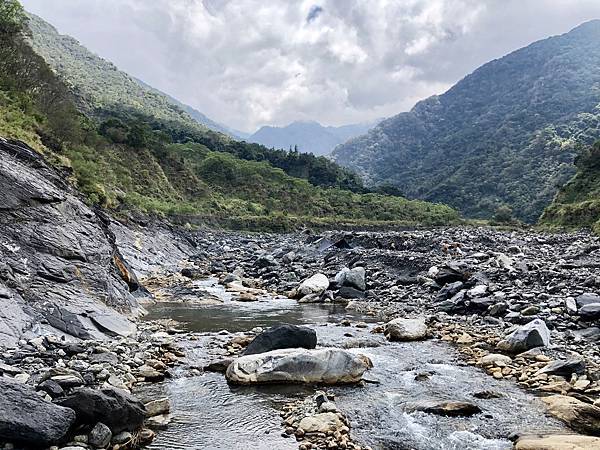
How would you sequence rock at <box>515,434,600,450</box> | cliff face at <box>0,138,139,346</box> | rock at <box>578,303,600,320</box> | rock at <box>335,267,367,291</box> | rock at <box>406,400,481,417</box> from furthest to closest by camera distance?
rock at <box>335,267,367,291</box> → rock at <box>578,303,600,320</box> → cliff face at <box>0,138,139,346</box> → rock at <box>406,400,481,417</box> → rock at <box>515,434,600,450</box>

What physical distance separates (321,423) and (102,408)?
374 centimetres

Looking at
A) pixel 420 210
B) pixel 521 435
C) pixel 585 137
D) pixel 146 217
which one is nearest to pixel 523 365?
pixel 521 435

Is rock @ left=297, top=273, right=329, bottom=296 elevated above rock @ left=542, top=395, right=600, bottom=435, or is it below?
above

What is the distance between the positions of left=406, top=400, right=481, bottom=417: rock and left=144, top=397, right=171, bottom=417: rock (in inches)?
188

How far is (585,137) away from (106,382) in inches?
5847

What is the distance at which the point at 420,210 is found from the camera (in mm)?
97000

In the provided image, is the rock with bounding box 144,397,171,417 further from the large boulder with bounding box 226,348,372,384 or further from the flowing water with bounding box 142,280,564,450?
the large boulder with bounding box 226,348,372,384

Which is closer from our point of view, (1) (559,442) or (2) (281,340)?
(1) (559,442)

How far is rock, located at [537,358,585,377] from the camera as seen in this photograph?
1098cm

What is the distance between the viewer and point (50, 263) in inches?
589

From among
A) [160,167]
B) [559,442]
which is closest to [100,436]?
[559,442]

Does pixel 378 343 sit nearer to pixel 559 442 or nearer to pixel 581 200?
pixel 559 442

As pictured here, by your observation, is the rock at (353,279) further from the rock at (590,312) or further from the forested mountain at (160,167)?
the forested mountain at (160,167)

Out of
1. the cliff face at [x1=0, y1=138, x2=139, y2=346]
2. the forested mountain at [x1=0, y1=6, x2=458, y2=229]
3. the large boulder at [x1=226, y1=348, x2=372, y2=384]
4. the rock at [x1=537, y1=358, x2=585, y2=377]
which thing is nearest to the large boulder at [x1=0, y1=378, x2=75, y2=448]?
the cliff face at [x1=0, y1=138, x2=139, y2=346]
